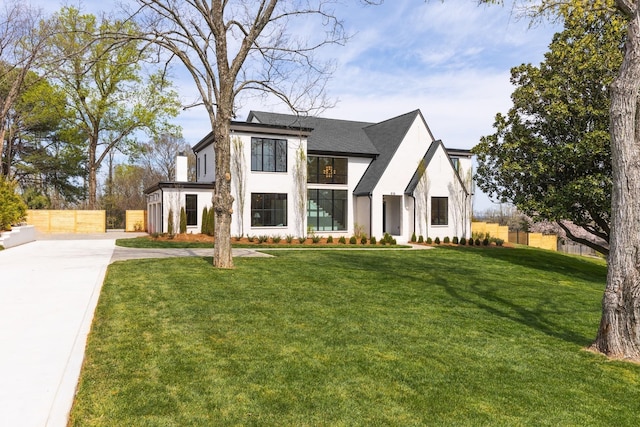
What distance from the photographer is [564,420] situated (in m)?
3.48

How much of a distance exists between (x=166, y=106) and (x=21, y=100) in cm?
997

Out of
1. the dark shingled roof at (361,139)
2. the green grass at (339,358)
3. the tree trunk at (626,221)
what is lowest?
the green grass at (339,358)

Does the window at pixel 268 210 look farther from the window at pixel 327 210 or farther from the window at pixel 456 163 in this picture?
the window at pixel 456 163

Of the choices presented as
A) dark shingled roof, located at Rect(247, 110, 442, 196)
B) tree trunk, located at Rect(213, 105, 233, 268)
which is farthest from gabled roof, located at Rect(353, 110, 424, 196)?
tree trunk, located at Rect(213, 105, 233, 268)

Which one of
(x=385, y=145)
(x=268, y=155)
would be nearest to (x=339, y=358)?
(x=268, y=155)

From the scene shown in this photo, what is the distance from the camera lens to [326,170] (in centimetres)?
2370

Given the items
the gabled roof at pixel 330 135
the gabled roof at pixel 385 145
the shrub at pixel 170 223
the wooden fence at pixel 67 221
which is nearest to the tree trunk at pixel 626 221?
the gabled roof at pixel 385 145

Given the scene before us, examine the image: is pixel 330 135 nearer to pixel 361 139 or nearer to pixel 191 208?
pixel 361 139

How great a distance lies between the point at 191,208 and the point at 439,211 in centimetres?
1397

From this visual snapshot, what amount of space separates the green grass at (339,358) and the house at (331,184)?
40.7 ft

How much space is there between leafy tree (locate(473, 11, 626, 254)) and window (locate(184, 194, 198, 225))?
15071 mm

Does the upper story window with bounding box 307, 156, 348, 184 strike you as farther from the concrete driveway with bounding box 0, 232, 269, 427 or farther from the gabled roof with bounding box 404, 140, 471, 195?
the concrete driveway with bounding box 0, 232, 269, 427

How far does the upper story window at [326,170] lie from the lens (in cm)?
2336

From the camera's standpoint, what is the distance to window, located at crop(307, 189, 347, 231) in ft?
A: 77.0
